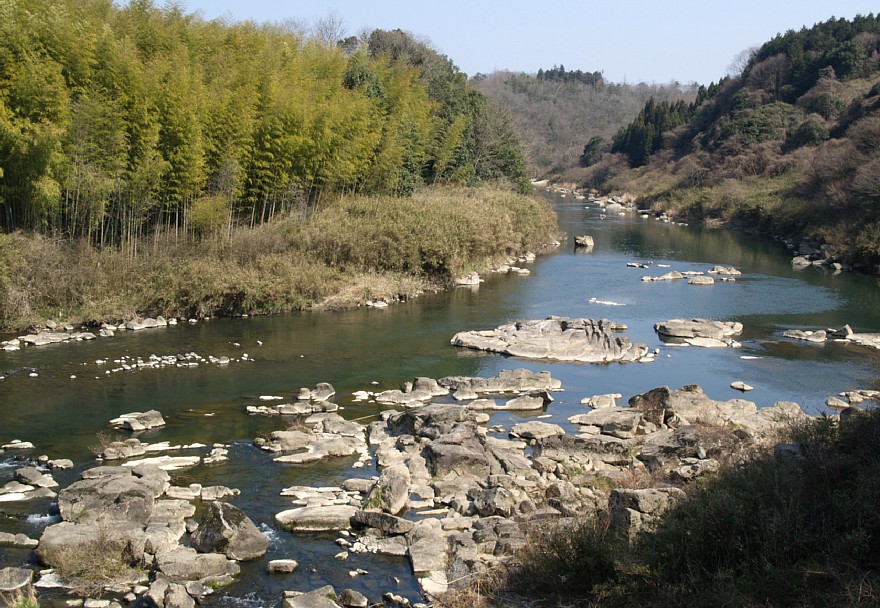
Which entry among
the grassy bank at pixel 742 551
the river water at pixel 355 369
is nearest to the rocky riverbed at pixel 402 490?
the river water at pixel 355 369

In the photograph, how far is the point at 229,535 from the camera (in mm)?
9820

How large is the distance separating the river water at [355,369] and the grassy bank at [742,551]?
1.90m

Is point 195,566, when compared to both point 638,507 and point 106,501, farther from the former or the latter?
point 638,507

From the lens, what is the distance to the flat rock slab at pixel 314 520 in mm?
10680

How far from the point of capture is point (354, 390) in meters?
17.7

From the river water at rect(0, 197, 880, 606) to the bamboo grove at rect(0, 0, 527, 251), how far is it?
408 cm

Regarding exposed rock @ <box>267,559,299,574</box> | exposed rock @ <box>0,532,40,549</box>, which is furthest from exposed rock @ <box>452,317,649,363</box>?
exposed rock @ <box>0,532,40,549</box>

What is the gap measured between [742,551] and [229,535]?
19.1ft

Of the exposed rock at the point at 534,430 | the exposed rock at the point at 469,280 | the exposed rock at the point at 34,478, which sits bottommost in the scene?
the exposed rock at the point at 34,478

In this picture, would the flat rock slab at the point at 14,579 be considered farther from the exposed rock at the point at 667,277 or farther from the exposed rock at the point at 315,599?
the exposed rock at the point at 667,277

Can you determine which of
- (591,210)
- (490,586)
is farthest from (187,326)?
(591,210)

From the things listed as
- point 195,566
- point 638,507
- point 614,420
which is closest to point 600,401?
point 614,420

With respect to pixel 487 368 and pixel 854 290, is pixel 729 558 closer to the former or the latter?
pixel 487 368

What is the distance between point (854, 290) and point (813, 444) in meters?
24.6
